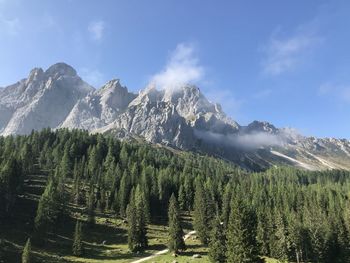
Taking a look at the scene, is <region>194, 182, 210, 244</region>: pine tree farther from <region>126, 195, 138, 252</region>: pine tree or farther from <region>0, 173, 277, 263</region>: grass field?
Answer: <region>126, 195, 138, 252</region>: pine tree

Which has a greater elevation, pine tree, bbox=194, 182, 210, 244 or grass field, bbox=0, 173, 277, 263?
pine tree, bbox=194, 182, 210, 244

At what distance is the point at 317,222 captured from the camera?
101 m

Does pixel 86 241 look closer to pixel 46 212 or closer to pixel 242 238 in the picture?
pixel 46 212

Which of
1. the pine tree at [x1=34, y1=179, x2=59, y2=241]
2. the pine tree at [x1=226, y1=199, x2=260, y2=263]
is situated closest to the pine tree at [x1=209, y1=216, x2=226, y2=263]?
the pine tree at [x1=226, y1=199, x2=260, y2=263]

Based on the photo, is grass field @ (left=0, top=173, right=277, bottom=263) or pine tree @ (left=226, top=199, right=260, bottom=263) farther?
grass field @ (left=0, top=173, right=277, bottom=263)

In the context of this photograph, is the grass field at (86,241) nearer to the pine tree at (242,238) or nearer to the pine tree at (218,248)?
the pine tree at (218,248)

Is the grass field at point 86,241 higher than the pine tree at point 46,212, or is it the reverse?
the pine tree at point 46,212

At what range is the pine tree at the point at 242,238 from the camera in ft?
182

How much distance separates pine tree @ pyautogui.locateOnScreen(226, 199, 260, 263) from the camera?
5534 centimetres

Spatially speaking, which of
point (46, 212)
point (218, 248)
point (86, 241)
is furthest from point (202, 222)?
point (46, 212)

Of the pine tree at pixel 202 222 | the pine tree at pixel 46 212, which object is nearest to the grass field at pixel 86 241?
the pine tree at pixel 202 222

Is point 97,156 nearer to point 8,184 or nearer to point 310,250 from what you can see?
point 8,184

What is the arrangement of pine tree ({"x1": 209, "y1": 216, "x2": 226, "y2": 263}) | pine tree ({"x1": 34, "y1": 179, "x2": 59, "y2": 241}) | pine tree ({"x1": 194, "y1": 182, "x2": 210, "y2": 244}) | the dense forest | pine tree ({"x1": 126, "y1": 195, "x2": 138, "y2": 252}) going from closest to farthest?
pine tree ({"x1": 209, "y1": 216, "x2": 226, "y2": 263}) < the dense forest < pine tree ({"x1": 126, "y1": 195, "x2": 138, "y2": 252}) < pine tree ({"x1": 34, "y1": 179, "x2": 59, "y2": 241}) < pine tree ({"x1": 194, "y1": 182, "x2": 210, "y2": 244})

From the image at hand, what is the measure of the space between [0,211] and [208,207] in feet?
→ 198
